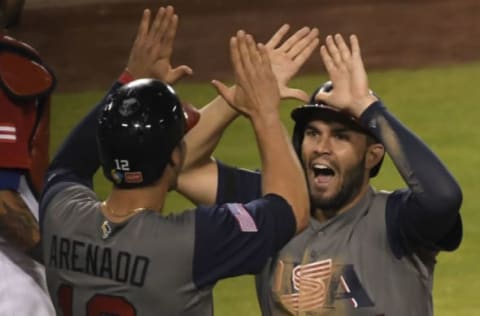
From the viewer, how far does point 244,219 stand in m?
3.49

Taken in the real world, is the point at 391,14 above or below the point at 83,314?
below

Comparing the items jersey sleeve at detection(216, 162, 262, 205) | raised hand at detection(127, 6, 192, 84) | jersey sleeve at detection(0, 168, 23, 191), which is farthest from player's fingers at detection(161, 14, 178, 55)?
jersey sleeve at detection(216, 162, 262, 205)

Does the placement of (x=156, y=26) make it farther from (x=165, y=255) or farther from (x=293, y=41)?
(x=165, y=255)

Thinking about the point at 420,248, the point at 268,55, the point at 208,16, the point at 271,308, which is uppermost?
→ the point at 268,55

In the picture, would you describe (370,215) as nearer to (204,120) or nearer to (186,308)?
(204,120)

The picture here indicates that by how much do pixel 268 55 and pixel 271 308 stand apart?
0.93 meters

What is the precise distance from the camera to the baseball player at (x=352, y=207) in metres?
3.93

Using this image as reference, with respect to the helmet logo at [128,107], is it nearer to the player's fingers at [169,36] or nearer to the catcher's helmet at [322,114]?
the player's fingers at [169,36]

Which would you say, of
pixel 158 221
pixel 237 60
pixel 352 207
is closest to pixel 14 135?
pixel 158 221

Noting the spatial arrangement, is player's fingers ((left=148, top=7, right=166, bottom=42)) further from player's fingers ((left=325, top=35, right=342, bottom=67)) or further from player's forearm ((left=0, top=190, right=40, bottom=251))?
player's forearm ((left=0, top=190, right=40, bottom=251))

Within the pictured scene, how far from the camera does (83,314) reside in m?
3.54

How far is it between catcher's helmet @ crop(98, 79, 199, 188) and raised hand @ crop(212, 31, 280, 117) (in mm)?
194

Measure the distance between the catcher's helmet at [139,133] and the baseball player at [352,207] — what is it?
68cm

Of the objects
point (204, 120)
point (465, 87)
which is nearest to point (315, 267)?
point (204, 120)
